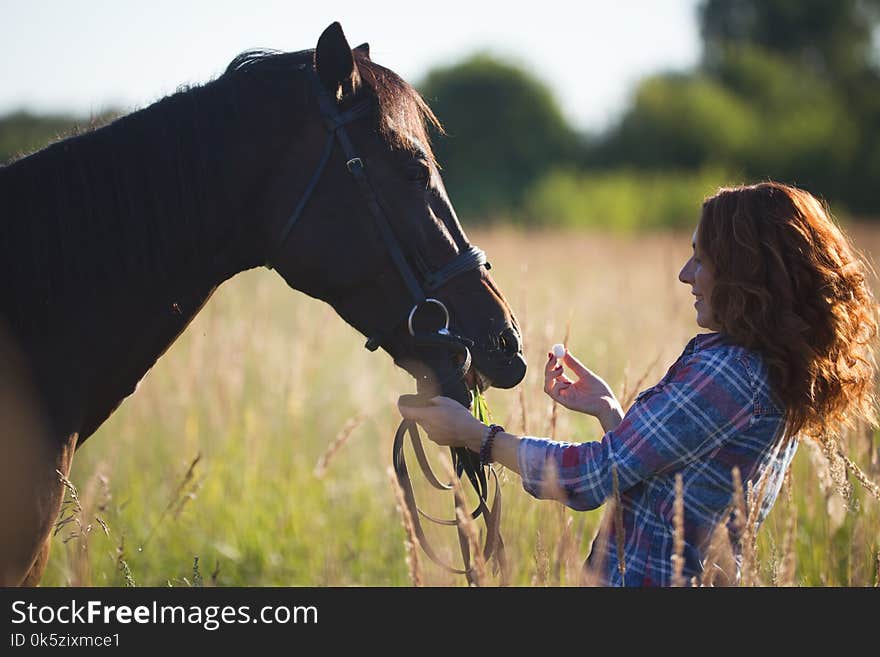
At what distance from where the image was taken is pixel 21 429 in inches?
79.0

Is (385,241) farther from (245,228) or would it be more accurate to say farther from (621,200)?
(621,200)

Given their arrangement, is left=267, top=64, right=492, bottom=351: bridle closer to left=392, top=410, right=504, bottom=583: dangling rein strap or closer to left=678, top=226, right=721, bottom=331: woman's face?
left=392, top=410, right=504, bottom=583: dangling rein strap

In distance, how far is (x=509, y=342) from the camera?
227 cm

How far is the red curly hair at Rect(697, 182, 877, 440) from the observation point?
5.96 feet

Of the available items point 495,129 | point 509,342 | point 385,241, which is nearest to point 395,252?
point 385,241

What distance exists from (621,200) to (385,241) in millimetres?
25898

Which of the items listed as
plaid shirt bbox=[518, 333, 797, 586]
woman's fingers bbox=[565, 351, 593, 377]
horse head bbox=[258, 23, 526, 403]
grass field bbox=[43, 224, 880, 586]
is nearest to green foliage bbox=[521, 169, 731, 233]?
grass field bbox=[43, 224, 880, 586]

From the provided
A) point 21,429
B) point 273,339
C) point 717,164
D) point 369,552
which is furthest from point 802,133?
point 21,429

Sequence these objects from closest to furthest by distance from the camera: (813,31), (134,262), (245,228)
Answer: (134,262), (245,228), (813,31)

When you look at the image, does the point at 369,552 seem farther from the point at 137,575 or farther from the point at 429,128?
the point at 429,128

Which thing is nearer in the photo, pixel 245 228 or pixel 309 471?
pixel 245 228

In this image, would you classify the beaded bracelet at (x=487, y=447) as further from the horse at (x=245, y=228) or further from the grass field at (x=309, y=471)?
the grass field at (x=309, y=471)

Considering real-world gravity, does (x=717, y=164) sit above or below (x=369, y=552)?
above
